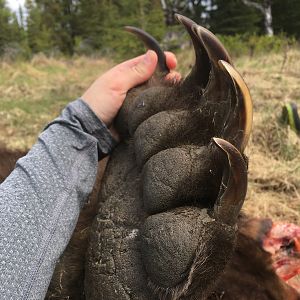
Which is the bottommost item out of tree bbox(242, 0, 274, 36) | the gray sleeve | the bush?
tree bbox(242, 0, 274, 36)

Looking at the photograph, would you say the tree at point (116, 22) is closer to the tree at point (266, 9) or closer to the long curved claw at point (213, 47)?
the tree at point (266, 9)

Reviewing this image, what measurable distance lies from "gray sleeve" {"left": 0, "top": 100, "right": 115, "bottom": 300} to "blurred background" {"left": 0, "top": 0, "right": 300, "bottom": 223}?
2.18 ft

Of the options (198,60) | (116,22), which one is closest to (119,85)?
(198,60)

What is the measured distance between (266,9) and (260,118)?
1536 centimetres

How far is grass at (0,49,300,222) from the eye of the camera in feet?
8.52

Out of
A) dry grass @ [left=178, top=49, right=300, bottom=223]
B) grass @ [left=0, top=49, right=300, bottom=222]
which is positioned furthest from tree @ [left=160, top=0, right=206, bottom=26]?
dry grass @ [left=178, top=49, right=300, bottom=223]

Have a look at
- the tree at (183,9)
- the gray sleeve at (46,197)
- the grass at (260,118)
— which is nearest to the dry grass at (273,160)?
the grass at (260,118)

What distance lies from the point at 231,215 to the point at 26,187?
0.49 meters

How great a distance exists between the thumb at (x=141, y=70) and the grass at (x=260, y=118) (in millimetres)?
999

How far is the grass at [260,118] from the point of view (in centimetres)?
260

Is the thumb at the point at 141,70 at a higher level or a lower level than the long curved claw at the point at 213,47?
lower

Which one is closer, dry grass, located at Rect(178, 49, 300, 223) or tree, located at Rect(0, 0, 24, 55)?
dry grass, located at Rect(178, 49, 300, 223)

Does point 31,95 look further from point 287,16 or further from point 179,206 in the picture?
point 287,16

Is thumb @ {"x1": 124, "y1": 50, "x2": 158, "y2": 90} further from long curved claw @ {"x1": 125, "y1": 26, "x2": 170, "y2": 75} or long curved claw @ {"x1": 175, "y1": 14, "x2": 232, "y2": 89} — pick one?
long curved claw @ {"x1": 175, "y1": 14, "x2": 232, "y2": 89}
